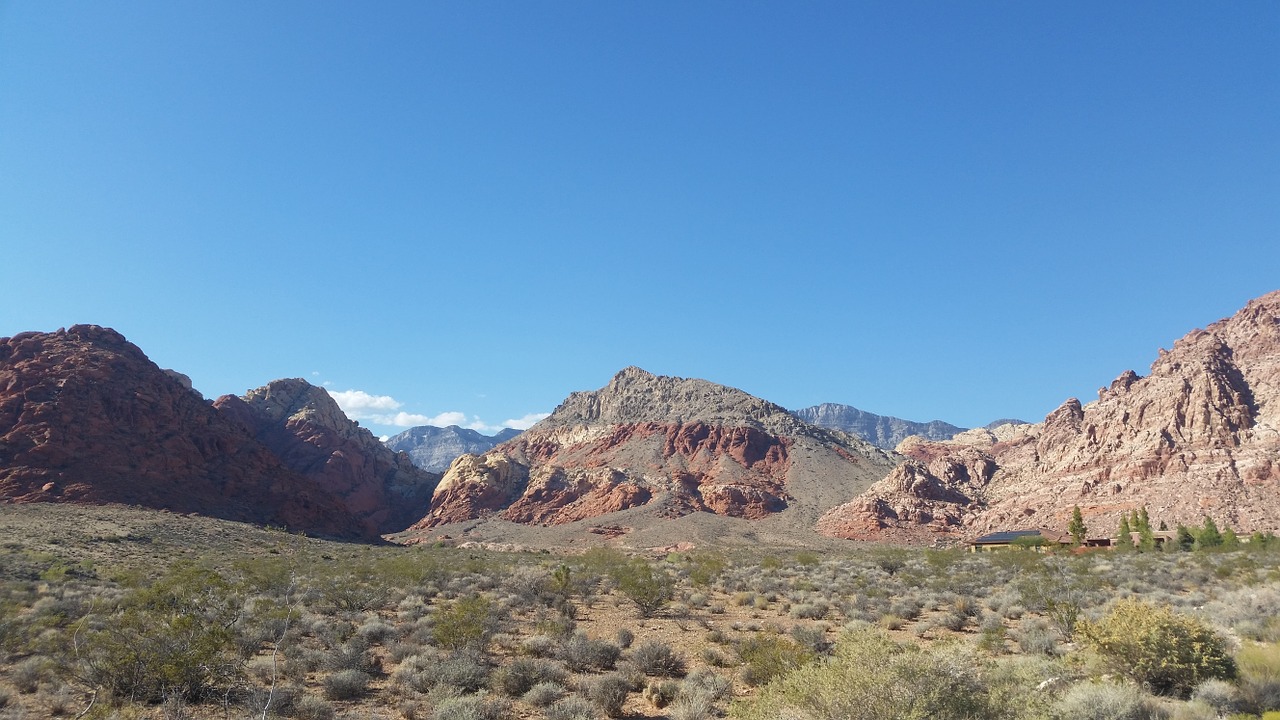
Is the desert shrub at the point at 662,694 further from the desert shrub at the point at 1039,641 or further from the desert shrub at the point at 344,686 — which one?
the desert shrub at the point at 1039,641

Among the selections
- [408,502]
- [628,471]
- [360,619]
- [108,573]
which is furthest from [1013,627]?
[408,502]

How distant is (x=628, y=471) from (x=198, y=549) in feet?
237

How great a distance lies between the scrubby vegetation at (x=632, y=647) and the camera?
753 cm

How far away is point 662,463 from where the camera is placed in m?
111

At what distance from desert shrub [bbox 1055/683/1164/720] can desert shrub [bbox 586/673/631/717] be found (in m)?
6.79

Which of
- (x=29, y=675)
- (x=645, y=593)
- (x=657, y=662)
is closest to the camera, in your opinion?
→ (x=29, y=675)

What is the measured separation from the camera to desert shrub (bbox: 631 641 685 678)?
13.2m

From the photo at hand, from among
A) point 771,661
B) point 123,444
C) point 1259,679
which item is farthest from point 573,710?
point 123,444

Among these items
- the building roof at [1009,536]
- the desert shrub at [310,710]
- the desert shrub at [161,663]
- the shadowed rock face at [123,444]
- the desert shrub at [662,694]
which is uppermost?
the shadowed rock face at [123,444]

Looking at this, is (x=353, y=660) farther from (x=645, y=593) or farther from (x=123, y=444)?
(x=123, y=444)

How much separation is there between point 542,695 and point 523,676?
1.17 m

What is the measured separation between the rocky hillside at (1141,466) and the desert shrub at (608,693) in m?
71.9

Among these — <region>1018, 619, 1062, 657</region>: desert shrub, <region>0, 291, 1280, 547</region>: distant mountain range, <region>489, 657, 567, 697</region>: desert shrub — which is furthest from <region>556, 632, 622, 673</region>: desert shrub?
<region>0, 291, 1280, 547</region>: distant mountain range

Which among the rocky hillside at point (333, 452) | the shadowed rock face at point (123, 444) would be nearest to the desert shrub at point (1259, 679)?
the shadowed rock face at point (123, 444)
